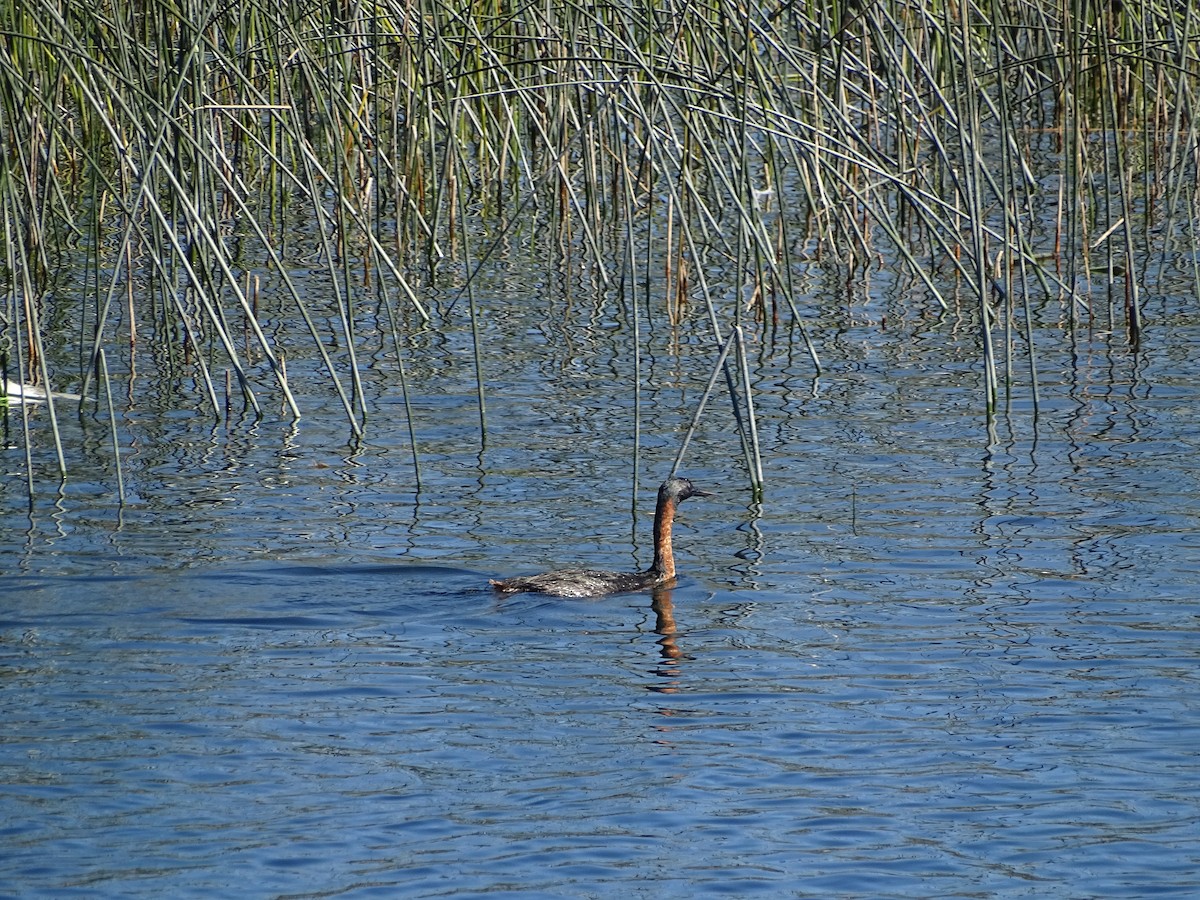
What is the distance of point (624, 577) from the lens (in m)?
7.93

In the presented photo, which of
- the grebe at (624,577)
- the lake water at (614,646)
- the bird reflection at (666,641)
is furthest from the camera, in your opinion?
the grebe at (624,577)

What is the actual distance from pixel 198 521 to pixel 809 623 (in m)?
2.89

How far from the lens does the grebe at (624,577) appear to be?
762 centimetres

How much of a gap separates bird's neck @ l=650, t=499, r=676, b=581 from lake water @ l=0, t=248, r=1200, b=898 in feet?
0.61

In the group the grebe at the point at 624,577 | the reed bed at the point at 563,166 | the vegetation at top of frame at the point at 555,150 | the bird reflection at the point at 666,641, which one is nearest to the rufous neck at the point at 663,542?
the grebe at the point at 624,577

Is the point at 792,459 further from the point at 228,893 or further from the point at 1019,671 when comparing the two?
the point at 228,893

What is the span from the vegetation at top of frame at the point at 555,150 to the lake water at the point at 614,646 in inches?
28.8

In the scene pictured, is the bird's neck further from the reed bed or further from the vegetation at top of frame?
the vegetation at top of frame

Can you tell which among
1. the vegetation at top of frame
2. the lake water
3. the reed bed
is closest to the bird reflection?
the lake water

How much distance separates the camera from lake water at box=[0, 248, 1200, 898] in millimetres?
5281

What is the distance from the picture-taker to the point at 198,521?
8625 millimetres

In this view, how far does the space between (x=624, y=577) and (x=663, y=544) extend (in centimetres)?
→ 25

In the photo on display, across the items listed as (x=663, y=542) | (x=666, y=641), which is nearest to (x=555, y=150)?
(x=663, y=542)

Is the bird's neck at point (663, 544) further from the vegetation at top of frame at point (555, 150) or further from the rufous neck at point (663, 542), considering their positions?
the vegetation at top of frame at point (555, 150)
